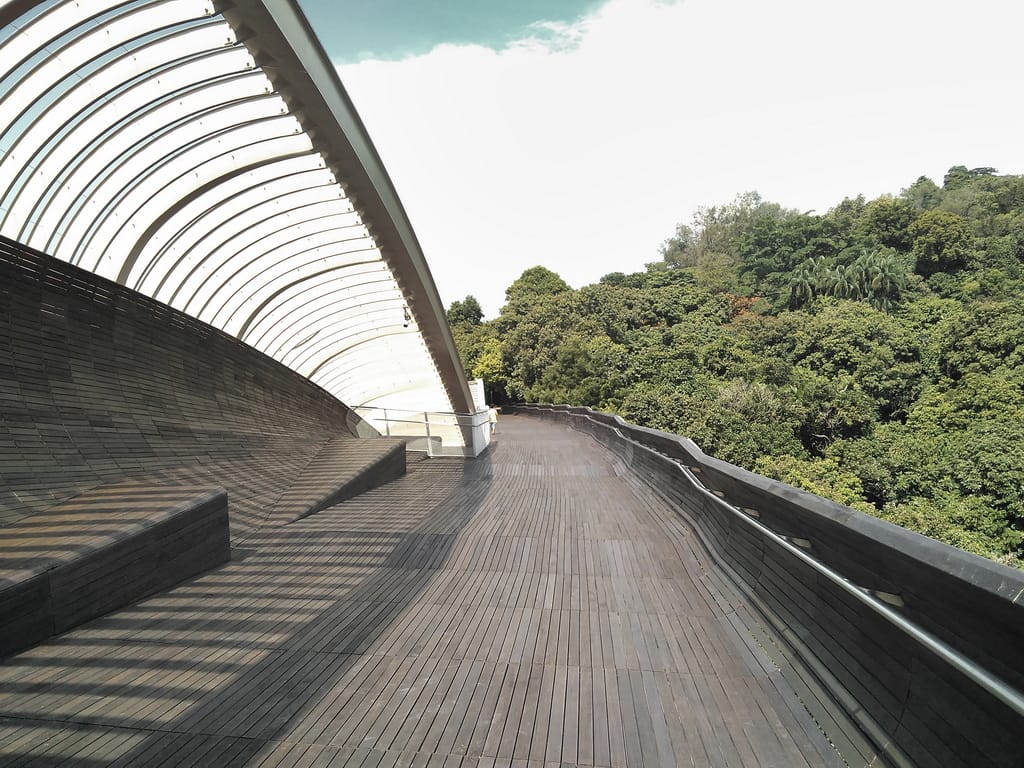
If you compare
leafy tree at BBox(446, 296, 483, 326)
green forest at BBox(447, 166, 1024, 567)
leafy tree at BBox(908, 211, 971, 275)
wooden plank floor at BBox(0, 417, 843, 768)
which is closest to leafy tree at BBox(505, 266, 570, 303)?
leafy tree at BBox(446, 296, 483, 326)

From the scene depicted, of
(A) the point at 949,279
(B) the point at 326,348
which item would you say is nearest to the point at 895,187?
(A) the point at 949,279

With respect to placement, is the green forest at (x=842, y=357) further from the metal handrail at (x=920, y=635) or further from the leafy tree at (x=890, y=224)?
the metal handrail at (x=920, y=635)

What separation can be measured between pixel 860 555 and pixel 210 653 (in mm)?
3952

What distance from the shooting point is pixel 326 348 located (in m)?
20.2

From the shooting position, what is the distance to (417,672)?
11.4ft

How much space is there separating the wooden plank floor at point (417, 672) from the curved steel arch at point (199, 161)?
605 centimetres

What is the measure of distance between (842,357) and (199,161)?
28.2m

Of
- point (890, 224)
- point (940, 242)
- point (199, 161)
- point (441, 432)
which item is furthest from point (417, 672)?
point (890, 224)

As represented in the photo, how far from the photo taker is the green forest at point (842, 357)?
19.1m

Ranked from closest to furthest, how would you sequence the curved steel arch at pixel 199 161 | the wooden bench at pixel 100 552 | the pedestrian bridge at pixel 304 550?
the pedestrian bridge at pixel 304 550 → the wooden bench at pixel 100 552 → the curved steel arch at pixel 199 161

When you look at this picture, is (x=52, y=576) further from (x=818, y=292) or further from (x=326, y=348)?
(x=818, y=292)

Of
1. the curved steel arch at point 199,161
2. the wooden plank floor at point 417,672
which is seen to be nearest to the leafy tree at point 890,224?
the curved steel arch at point 199,161

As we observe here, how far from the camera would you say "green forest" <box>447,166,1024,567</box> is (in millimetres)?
19141

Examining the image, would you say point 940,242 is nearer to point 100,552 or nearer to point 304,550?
point 304,550
